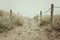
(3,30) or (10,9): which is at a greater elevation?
(10,9)

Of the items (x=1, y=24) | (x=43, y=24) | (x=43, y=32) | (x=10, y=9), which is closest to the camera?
(x=43, y=32)

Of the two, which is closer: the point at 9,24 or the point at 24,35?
the point at 24,35

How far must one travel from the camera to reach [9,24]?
10.8m

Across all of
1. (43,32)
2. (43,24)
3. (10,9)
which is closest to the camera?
(43,32)

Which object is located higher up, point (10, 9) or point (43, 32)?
point (10, 9)

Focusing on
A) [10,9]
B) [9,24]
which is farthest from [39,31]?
[10,9]

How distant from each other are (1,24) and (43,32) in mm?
2406

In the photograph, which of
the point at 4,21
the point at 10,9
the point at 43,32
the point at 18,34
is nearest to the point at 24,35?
the point at 18,34

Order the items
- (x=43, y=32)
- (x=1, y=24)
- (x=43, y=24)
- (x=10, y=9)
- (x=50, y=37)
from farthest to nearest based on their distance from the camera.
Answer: (x=10, y=9) < (x=43, y=24) < (x=1, y=24) < (x=43, y=32) < (x=50, y=37)

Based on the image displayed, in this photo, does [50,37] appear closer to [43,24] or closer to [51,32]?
[51,32]

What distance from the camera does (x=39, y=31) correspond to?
1018 centimetres

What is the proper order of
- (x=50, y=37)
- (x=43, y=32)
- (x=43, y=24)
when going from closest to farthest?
(x=50, y=37)
(x=43, y=32)
(x=43, y=24)

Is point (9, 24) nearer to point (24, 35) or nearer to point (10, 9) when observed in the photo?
point (24, 35)

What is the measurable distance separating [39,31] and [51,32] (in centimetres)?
94
